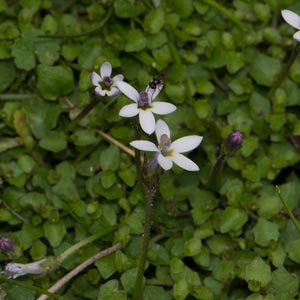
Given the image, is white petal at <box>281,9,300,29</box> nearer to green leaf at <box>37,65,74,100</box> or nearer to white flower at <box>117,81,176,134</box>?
white flower at <box>117,81,176,134</box>

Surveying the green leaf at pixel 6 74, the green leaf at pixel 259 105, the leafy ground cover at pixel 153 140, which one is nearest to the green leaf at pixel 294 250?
the leafy ground cover at pixel 153 140

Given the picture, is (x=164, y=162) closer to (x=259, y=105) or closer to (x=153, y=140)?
(x=153, y=140)

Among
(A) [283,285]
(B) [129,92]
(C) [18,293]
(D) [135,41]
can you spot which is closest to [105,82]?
(B) [129,92]

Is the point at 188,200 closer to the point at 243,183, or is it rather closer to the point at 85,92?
the point at 243,183

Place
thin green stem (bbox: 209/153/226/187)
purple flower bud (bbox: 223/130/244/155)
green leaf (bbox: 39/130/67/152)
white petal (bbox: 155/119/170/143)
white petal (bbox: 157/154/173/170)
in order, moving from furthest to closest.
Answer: green leaf (bbox: 39/130/67/152) < thin green stem (bbox: 209/153/226/187) < purple flower bud (bbox: 223/130/244/155) < white petal (bbox: 155/119/170/143) < white petal (bbox: 157/154/173/170)

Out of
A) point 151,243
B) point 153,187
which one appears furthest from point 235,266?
point 153,187

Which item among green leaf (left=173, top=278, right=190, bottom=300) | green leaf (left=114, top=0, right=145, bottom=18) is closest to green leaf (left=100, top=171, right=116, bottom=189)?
green leaf (left=173, top=278, right=190, bottom=300)
